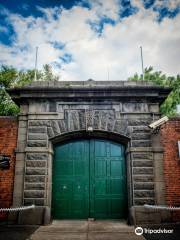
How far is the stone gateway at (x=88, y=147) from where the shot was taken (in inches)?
301

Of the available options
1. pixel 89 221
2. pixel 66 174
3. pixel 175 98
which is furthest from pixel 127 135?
pixel 175 98

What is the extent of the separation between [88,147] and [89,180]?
44.8 inches

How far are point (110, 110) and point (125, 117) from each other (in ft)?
1.88

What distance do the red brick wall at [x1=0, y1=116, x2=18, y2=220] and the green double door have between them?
1.42 m

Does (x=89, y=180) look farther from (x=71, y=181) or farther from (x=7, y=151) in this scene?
(x=7, y=151)

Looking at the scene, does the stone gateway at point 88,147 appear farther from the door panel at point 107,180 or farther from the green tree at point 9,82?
the green tree at point 9,82

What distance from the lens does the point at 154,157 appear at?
25.3 feet

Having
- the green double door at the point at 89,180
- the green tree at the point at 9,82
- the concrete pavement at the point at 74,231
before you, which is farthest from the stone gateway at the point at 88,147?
the green tree at the point at 9,82

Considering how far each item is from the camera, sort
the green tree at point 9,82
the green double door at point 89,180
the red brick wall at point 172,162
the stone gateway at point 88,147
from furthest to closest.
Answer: the green tree at point 9,82
the green double door at point 89,180
the stone gateway at point 88,147
the red brick wall at point 172,162

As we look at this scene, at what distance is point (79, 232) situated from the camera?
6145 millimetres

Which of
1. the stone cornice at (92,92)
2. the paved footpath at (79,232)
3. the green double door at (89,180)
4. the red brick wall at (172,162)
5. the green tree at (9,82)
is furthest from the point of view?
the green tree at (9,82)

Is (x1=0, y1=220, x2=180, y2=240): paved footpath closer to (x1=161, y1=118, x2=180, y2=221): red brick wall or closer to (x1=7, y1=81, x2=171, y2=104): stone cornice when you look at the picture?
(x1=161, y1=118, x2=180, y2=221): red brick wall

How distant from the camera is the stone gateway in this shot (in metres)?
7.64

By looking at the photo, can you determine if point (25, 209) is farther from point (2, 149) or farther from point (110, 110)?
point (110, 110)
